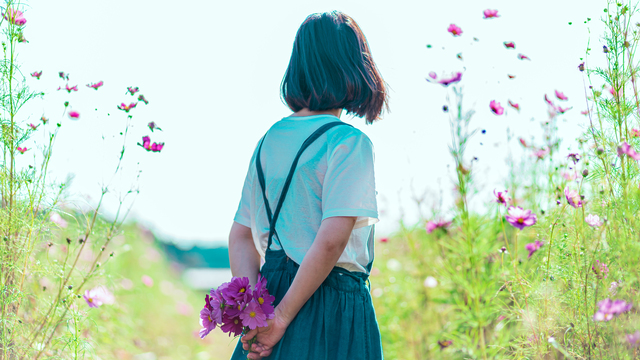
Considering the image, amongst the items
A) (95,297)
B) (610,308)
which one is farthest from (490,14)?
(95,297)

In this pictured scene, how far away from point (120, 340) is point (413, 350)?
179 centimetres

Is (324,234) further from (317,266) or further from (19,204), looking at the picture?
(19,204)

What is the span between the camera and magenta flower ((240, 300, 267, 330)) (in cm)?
92

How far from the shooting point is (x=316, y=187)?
41.2 inches

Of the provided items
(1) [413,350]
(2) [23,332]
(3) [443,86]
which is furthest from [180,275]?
(3) [443,86]

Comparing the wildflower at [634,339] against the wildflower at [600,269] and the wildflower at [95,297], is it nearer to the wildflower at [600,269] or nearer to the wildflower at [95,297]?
the wildflower at [600,269]

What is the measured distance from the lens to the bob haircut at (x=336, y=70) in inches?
44.1

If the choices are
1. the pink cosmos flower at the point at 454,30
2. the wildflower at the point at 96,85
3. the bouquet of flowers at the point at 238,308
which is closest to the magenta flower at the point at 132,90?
the wildflower at the point at 96,85

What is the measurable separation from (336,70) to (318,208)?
1.15ft

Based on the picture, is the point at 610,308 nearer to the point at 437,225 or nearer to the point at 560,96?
the point at 560,96

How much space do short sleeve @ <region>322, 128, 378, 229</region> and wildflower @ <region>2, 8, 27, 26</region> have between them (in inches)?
43.2

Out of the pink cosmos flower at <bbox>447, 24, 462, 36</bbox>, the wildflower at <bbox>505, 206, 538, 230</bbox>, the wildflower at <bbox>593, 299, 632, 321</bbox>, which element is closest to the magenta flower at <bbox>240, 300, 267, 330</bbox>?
the wildflower at <bbox>593, 299, 632, 321</bbox>

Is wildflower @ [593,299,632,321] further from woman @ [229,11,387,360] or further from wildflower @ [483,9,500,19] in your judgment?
wildflower @ [483,9,500,19]

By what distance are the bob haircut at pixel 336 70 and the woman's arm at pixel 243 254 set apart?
0.38m
